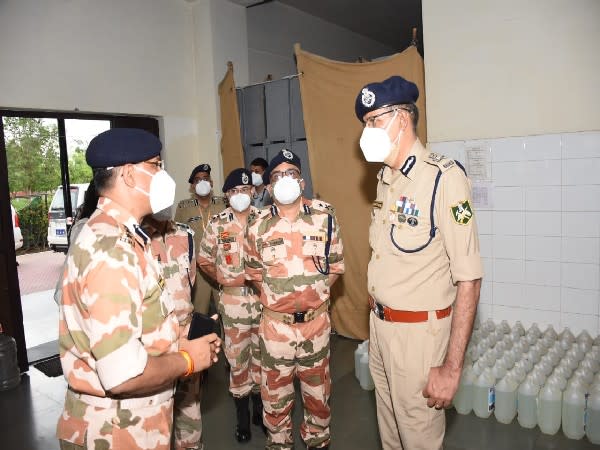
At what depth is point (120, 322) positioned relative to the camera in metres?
1.14

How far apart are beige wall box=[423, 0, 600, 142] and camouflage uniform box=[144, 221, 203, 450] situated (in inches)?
86.5

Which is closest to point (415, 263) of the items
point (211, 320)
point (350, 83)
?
point (211, 320)

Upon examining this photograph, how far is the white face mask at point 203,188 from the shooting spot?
3932 mm

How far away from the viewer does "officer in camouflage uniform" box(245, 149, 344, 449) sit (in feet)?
7.43

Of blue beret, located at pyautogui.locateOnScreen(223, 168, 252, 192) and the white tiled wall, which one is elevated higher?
blue beret, located at pyautogui.locateOnScreen(223, 168, 252, 192)

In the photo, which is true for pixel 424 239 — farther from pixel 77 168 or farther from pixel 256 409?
pixel 77 168

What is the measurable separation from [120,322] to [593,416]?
8.45 feet

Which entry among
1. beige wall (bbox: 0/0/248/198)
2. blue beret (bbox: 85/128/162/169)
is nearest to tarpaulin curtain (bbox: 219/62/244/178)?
beige wall (bbox: 0/0/248/198)

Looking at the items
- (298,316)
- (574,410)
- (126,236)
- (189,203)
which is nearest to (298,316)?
(298,316)

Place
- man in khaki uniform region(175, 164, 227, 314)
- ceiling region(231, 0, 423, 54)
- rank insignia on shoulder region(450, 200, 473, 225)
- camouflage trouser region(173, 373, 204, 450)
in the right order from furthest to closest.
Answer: ceiling region(231, 0, 423, 54)
man in khaki uniform region(175, 164, 227, 314)
camouflage trouser region(173, 373, 204, 450)
rank insignia on shoulder region(450, 200, 473, 225)

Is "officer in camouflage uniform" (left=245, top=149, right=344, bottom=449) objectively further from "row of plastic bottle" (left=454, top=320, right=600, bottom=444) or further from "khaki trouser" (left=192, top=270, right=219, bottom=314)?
"khaki trouser" (left=192, top=270, right=219, bottom=314)

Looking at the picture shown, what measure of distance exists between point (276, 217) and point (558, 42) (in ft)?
7.31

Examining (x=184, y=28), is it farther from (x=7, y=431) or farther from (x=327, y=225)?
(x=7, y=431)

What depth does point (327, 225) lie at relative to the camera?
2416 mm
